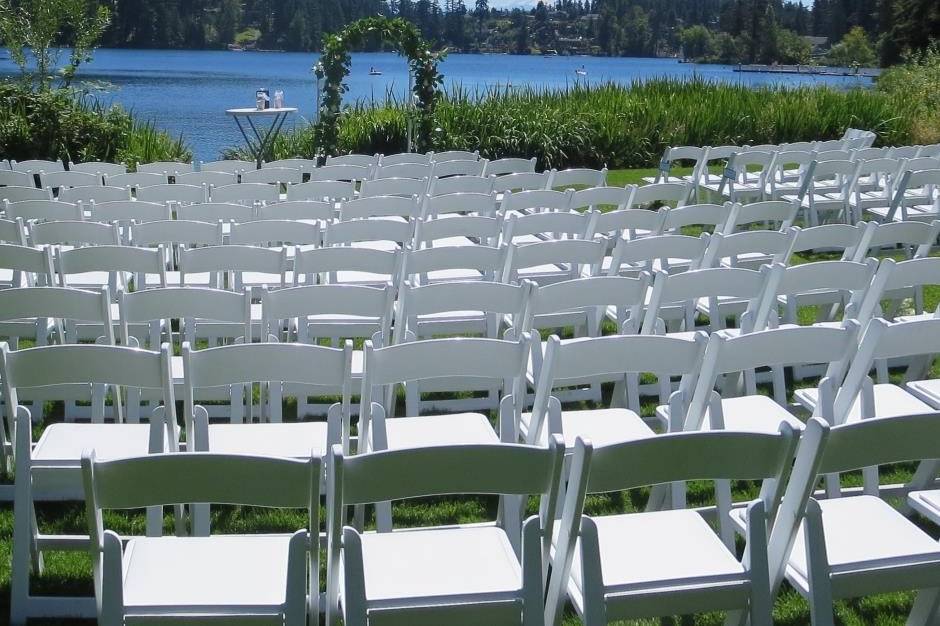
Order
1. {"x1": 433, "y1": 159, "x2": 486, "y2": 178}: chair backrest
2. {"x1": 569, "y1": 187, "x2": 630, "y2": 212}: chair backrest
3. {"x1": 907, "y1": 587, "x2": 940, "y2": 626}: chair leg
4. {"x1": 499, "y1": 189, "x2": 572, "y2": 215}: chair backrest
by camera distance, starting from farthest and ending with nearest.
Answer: {"x1": 433, "y1": 159, "x2": 486, "y2": 178}: chair backrest
{"x1": 569, "y1": 187, "x2": 630, "y2": 212}: chair backrest
{"x1": 499, "y1": 189, "x2": 572, "y2": 215}: chair backrest
{"x1": 907, "y1": 587, "x2": 940, "y2": 626}: chair leg

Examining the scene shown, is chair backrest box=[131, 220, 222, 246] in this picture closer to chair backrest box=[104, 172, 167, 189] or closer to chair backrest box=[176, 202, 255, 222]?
chair backrest box=[176, 202, 255, 222]

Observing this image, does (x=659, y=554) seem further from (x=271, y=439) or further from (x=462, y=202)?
(x=462, y=202)

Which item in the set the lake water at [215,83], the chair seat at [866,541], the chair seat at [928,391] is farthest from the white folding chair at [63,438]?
the lake water at [215,83]

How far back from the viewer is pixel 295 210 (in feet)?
Result: 22.4

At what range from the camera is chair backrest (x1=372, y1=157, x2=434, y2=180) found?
9.12 meters

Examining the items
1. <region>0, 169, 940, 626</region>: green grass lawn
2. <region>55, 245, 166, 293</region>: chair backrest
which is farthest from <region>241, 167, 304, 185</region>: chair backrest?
<region>0, 169, 940, 626</region>: green grass lawn

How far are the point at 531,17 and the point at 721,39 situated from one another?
87.9 ft

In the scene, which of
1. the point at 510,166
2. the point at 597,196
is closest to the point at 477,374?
the point at 597,196

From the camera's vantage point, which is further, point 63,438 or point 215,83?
point 215,83

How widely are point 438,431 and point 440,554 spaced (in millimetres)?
912

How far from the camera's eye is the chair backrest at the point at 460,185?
8422 millimetres

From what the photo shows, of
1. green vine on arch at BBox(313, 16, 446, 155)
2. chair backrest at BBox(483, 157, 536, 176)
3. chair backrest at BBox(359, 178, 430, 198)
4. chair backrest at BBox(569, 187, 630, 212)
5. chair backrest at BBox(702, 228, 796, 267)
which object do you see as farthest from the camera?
green vine on arch at BBox(313, 16, 446, 155)

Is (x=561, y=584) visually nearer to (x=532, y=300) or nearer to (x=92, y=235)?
(x=532, y=300)

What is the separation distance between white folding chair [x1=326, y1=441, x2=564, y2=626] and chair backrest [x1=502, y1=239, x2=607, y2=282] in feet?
9.06
